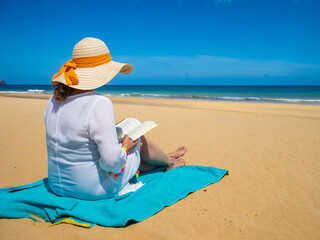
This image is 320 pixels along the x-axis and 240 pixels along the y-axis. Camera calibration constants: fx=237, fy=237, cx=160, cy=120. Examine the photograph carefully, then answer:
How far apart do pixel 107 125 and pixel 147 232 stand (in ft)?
3.11

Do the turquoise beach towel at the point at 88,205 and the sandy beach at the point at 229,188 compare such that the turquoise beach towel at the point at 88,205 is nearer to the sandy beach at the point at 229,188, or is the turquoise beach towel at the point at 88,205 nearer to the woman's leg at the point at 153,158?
the sandy beach at the point at 229,188

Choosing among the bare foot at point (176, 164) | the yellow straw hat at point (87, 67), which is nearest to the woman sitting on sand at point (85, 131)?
A: the yellow straw hat at point (87, 67)

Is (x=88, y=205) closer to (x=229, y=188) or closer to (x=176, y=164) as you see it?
(x=176, y=164)

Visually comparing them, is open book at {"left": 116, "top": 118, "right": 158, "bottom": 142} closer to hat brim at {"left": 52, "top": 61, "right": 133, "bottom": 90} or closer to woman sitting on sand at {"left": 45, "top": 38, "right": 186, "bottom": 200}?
woman sitting on sand at {"left": 45, "top": 38, "right": 186, "bottom": 200}

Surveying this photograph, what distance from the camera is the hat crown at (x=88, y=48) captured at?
75.7 inches

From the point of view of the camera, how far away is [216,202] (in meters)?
2.48

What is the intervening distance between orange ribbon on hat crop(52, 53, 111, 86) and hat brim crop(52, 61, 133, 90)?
0.09 ft

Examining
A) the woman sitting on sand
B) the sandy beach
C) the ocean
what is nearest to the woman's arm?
the woman sitting on sand

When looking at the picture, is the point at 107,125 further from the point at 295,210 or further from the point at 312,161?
the point at 312,161

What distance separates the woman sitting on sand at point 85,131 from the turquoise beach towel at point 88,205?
105 millimetres

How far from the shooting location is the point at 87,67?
6.49ft

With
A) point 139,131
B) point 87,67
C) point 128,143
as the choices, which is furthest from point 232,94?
point 87,67

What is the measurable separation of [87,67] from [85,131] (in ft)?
1.80

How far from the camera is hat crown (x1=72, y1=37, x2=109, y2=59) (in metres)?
1.92
